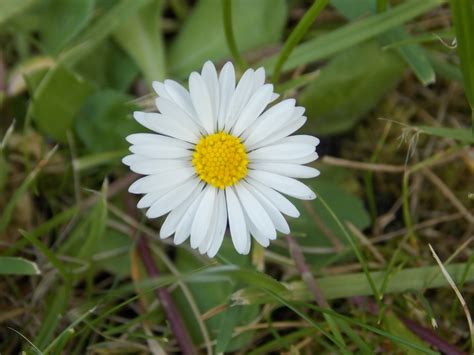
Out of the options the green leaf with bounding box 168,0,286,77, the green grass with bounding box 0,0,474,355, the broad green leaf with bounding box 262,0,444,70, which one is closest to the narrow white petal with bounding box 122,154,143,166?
the green grass with bounding box 0,0,474,355

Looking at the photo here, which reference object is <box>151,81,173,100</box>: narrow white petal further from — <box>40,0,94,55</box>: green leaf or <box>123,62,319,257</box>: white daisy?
<box>40,0,94,55</box>: green leaf

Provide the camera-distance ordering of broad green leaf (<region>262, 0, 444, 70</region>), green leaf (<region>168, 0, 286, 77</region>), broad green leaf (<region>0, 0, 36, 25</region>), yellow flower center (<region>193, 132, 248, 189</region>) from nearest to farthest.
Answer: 1. yellow flower center (<region>193, 132, 248, 189</region>)
2. broad green leaf (<region>262, 0, 444, 70</region>)
3. broad green leaf (<region>0, 0, 36, 25</region>)
4. green leaf (<region>168, 0, 286, 77</region>)

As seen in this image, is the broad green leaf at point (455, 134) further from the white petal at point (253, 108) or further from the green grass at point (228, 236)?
the white petal at point (253, 108)

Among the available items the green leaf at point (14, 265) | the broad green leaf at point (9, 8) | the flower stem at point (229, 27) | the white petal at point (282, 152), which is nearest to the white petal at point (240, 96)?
the white petal at point (282, 152)

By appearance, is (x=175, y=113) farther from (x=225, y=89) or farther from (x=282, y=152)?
(x=282, y=152)

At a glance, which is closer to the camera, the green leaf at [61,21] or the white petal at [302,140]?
the white petal at [302,140]

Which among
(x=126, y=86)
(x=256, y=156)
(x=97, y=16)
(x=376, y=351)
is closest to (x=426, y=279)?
(x=376, y=351)
